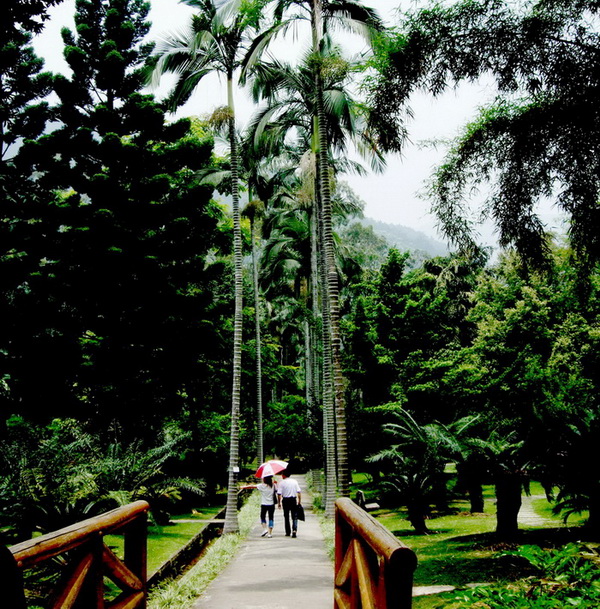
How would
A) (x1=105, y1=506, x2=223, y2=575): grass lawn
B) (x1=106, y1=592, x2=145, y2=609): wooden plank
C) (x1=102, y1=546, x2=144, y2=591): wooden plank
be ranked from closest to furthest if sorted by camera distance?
(x1=102, y1=546, x2=144, y2=591): wooden plank < (x1=106, y1=592, x2=145, y2=609): wooden plank < (x1=105, y1=506, x2=223, y2=575): grass lawn

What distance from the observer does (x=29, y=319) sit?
62.4 feet

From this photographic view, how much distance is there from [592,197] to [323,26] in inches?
328

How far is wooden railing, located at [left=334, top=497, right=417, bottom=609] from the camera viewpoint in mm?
2820

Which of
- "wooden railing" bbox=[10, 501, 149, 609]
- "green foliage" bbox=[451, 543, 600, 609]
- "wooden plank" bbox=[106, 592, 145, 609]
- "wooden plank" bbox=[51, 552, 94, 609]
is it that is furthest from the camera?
"wooden plank" bbox=[106, 592, 145, 609]

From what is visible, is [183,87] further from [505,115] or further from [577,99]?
[577,99]

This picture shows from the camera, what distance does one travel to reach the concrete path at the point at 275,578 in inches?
284

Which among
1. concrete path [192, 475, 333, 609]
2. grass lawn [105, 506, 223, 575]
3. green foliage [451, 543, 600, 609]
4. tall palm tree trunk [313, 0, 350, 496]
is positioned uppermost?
tall palm tree trunk [313, 0, 350, 496]

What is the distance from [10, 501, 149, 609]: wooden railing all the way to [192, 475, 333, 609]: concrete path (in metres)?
2.36

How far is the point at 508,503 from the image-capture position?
10086 millimetres

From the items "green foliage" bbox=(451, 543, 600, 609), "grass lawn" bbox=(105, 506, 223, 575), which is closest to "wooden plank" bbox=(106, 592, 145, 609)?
"green foliage" bbox=(451, 543, 600, 609)

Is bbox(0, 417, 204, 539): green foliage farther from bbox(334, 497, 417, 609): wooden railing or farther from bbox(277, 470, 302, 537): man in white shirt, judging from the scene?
bbox(334, 497, 417, 609): wooden railing

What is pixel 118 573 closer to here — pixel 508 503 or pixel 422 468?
pixel 508 503

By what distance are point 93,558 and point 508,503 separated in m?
7.99

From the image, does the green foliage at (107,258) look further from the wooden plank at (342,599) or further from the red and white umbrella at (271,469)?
the wooden plank at (342,599)
